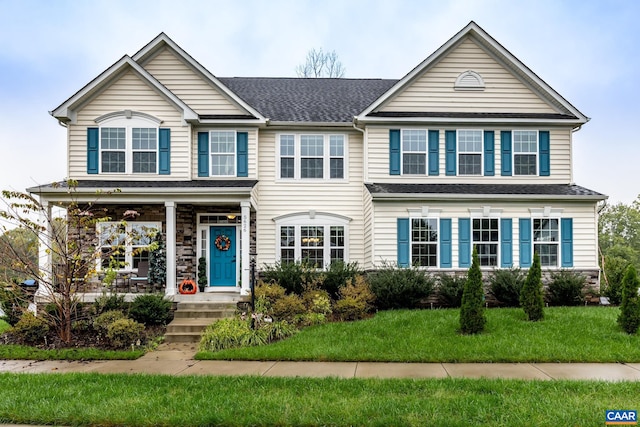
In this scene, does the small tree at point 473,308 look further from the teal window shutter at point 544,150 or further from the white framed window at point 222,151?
the white framed window at point 222,151

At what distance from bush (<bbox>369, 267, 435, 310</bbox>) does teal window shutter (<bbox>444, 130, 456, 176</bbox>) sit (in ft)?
13.1

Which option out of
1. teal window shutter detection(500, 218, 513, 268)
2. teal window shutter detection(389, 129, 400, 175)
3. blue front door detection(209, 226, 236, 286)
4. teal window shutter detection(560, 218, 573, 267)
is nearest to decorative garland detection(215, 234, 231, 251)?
blue front door detection(209, 226, 236, 286)

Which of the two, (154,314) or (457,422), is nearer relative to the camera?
(457,422)

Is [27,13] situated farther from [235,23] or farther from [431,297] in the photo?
[235,23]

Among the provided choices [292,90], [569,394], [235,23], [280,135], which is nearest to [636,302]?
[569,394]

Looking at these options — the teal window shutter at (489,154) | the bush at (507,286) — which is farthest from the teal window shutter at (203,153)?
the bush at (507,286)

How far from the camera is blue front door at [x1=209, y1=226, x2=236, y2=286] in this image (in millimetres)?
14953

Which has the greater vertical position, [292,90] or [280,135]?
[292,90]

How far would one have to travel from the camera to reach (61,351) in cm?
933

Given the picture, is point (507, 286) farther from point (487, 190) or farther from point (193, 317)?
point (193, 317)

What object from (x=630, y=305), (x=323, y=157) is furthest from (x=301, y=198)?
(x=630, y=305)

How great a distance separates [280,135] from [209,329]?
7.49m

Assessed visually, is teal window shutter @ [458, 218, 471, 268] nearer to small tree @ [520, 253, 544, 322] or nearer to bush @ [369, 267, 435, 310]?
bush @ [369, 267, 435, 310]

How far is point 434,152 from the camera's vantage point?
15.1 metres
